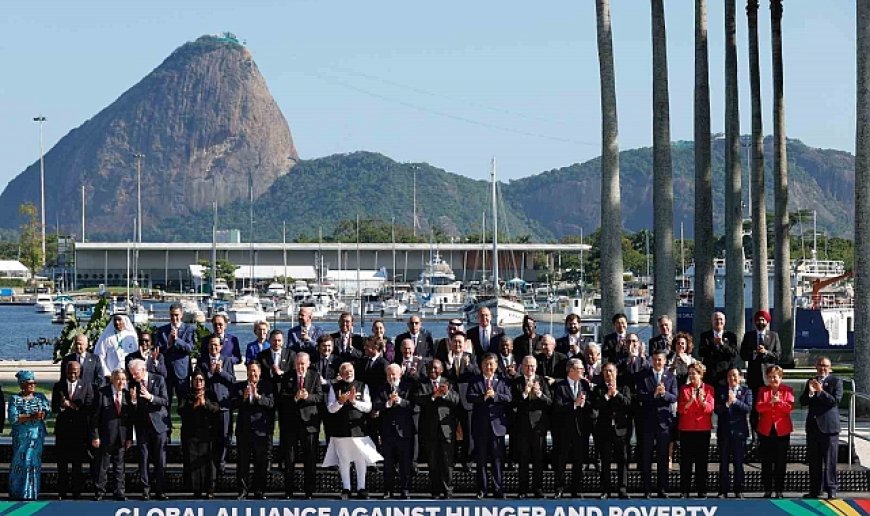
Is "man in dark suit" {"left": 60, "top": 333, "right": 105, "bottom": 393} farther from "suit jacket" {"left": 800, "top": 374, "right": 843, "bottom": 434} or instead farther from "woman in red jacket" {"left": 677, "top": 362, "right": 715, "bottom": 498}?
"suit jacket" {"left": 800, "top": 374, "right": 843, "bottom": 434}

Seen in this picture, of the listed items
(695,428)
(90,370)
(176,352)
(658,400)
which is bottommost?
(695,428)

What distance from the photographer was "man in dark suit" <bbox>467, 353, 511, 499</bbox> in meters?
18.6

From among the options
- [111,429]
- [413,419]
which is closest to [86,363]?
[111,429]

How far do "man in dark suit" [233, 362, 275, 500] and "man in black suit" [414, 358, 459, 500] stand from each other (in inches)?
71.1

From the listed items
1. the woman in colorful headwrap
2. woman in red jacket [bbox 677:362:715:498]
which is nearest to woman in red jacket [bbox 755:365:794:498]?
woman in red jacket [bbox 677:362:715:498]

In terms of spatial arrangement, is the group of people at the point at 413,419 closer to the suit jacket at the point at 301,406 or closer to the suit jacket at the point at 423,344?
the suit jacket at the point at 301,406

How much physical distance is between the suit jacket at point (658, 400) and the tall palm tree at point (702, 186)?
14.2m

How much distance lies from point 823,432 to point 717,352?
1968mm

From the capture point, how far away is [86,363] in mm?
18984

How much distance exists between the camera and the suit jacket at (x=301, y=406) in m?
18.6

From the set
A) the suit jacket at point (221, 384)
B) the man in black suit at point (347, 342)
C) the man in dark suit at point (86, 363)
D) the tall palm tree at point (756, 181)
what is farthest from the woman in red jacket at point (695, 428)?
the tall palm tree at point (756, 181)

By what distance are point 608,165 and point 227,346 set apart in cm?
1000

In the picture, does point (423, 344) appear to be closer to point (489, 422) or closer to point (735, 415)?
point (489, 422)

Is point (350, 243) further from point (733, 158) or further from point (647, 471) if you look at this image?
point (647, 471)
